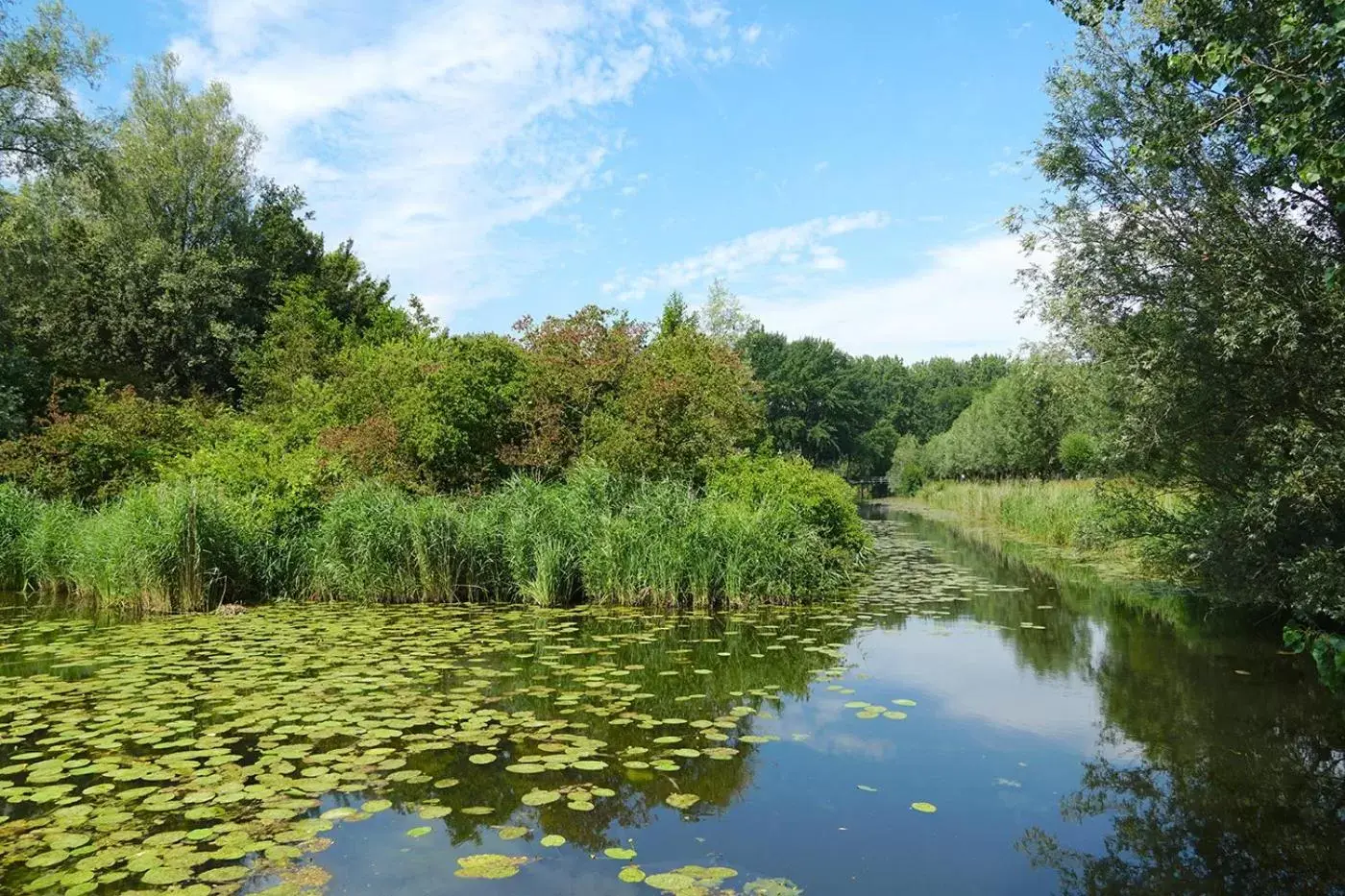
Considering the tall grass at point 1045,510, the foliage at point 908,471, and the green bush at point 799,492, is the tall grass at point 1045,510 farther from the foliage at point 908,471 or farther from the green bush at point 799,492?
the foliage at point 908,471

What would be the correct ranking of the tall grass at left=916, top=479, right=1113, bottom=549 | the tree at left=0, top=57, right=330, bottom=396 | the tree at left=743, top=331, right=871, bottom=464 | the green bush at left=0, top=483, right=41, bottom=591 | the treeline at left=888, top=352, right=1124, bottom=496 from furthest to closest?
the tree at left=743, top=331, right=871, bottom=464, the tree at left=0, top=57, right=330, bottom=396, the tall grass at left=916, top=479, right=1113, bottom=549, the green bush at left=0, top=483, right=41, bottom=591, the treeline at left=888, top=352, right=1124, bottom=496

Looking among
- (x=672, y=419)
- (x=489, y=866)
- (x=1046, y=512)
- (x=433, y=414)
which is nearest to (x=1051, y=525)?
(x=1046, y=512)

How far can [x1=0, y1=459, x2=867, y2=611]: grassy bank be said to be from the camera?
11.8 m

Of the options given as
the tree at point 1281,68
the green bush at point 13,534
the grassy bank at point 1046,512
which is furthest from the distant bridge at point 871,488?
the tree at point 1281,68

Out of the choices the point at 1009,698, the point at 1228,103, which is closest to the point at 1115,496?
the point at 1009,698

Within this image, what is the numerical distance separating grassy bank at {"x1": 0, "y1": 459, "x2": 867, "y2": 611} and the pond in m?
1.81

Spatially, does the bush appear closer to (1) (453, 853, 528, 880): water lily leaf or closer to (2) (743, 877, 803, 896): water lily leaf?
(2) (743, 877, 803, 896): water lily leaf

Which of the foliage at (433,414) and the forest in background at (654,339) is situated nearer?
the forest in background at (654,339)

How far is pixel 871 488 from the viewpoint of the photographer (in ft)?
258

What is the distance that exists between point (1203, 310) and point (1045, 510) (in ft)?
51.0

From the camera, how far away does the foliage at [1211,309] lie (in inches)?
324

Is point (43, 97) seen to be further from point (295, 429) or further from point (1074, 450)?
point (1074, 450)

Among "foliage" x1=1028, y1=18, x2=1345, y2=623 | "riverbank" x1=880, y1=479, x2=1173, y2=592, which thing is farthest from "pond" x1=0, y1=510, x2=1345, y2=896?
"riverbank" x1=880, y1=479, x2=1173, y2=592

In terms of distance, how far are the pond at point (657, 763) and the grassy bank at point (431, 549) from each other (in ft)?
5.94
